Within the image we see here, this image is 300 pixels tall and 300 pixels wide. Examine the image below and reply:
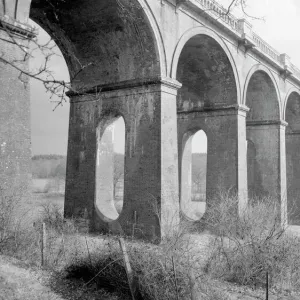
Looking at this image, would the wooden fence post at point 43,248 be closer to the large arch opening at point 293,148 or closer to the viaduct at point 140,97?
the viaduct at point 140,97

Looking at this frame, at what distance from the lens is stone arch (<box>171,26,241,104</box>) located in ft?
41.6

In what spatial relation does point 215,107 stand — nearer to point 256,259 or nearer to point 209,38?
point 209,38

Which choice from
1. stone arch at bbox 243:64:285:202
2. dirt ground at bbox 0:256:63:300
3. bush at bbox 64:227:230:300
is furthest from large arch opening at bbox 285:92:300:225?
dirt ground at bbox 0:256:63:300

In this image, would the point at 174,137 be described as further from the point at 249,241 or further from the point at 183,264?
the point at 183,264

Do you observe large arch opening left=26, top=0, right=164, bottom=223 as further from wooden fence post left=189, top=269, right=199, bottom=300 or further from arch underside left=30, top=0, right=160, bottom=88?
wooden fence post left=189, top=269, right=199, bottom=300

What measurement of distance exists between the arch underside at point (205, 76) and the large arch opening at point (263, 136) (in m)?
4.36

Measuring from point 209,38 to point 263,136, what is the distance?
768cm

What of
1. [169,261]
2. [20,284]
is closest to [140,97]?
[169,261]

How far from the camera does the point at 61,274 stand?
7.43 m

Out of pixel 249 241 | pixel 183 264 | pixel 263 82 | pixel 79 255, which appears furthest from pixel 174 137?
pixel 263 82

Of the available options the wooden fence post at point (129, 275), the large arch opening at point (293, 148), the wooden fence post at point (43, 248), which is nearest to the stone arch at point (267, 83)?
the large arch opening at point (293, 148)

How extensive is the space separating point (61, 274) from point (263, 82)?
15511 mm

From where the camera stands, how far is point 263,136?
2053 cm

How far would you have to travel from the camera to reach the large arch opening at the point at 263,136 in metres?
20.1
